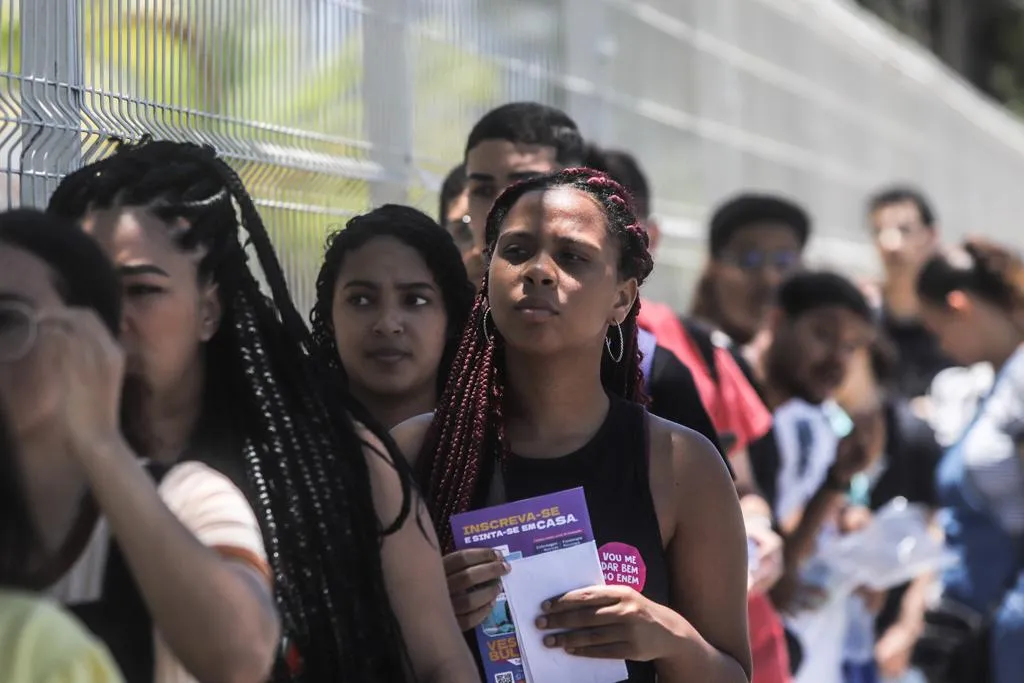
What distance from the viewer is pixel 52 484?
7.50 ft

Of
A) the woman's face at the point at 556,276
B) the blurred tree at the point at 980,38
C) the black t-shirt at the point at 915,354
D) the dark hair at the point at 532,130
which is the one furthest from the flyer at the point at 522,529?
the blurred tree at the point at 980,38

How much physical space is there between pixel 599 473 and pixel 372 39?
202 centimetres

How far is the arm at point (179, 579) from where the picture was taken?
219 centimetres

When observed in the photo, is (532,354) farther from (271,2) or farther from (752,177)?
(752,177)

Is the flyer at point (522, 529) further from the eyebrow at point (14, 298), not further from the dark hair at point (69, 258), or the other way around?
the eyebrow at point (14, 298)

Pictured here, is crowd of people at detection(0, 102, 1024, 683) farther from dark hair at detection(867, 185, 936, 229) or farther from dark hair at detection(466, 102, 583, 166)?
dark hair at detection(867, 185, 936, 229)

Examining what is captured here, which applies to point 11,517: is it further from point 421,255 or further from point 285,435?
point 421,255

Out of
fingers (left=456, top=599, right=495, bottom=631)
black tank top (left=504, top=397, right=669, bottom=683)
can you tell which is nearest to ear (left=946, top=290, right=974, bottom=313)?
black tank top (left=504, top=397, right=669, bottom=683)

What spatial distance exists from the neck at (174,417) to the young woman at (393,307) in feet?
3.00

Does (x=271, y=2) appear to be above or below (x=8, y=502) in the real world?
above

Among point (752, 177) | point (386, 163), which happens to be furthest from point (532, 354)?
point (752, 177)

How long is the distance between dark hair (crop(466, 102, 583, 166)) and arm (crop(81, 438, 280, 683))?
2192 millimetres

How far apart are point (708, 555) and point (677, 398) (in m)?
0.64

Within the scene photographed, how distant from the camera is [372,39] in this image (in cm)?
480
